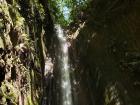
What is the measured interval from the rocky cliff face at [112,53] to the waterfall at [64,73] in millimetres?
1318

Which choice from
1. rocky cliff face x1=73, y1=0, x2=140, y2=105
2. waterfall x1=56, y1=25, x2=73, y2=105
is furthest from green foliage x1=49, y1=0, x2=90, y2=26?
rocky cliff face x1=73, y1=0, x2=140, y2=105

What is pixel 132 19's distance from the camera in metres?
11.8

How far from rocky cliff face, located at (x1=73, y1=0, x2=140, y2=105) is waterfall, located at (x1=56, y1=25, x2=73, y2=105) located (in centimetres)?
132

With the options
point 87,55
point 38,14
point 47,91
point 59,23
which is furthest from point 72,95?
point 59,23

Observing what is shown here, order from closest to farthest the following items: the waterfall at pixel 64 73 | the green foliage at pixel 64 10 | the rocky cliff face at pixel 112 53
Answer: the rocky cliff face at pixel 112 53 → the waterfall at pixel 64 73 → the green foliage at pixel 64 10

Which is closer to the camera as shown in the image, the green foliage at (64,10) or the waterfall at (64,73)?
the waterfall at (64,73)

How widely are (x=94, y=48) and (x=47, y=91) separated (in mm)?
3303

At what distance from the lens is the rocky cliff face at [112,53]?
10594 millimetres

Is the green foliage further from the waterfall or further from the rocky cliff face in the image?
the rocky cliff face

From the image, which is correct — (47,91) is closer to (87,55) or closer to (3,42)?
(87,55)

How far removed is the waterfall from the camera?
1456cm

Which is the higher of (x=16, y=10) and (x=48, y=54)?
(x=48, y=54)

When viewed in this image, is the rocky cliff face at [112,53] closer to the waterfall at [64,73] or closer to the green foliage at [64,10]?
the waterfall at [64,73]

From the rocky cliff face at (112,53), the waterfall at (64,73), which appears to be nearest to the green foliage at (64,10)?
the waterfall at (64,73)
